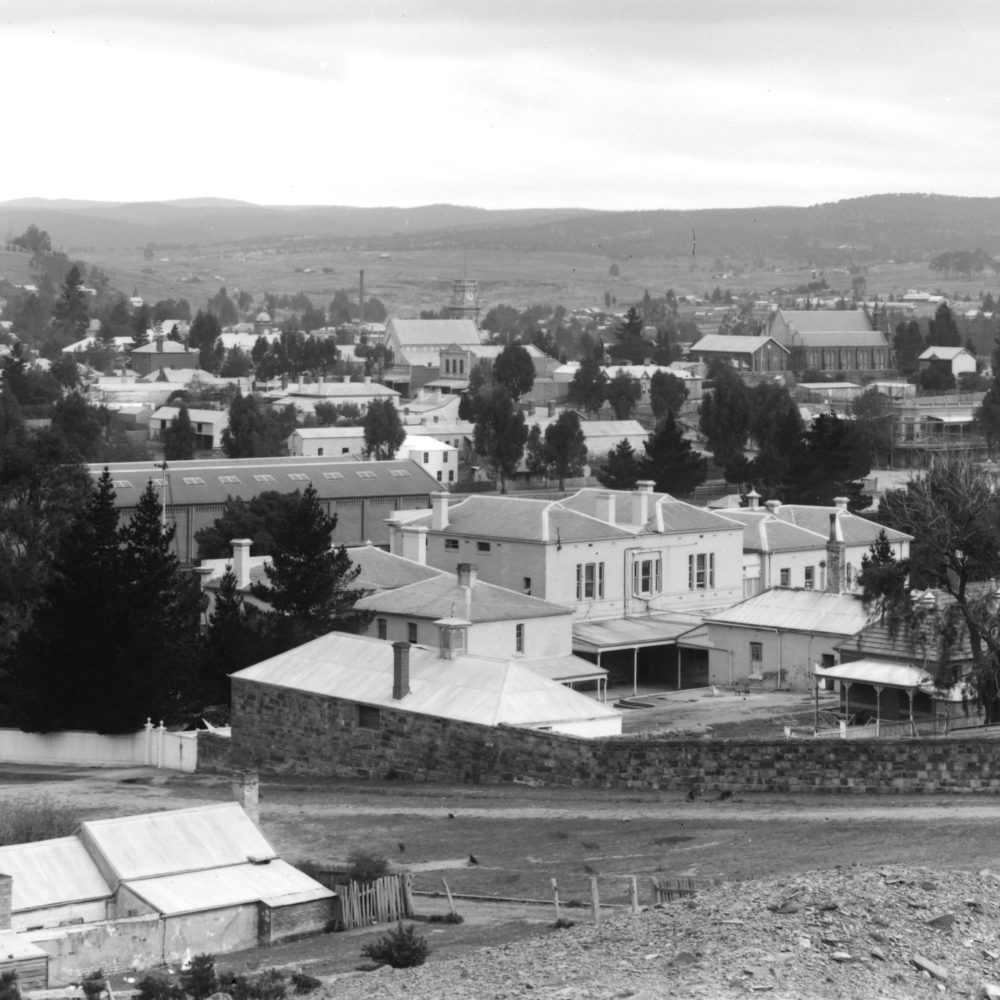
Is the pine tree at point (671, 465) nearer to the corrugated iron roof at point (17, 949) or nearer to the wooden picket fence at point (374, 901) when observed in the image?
the wooden picket fence at point (374, 901)

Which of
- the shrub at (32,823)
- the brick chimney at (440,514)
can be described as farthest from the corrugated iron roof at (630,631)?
the shrub at (32,823)

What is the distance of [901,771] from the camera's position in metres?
28.9

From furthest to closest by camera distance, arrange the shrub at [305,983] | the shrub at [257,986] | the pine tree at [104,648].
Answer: the pine tree at [104,648]
the shrub at [305,983]
the shrub at [257,986]

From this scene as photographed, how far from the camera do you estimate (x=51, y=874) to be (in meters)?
23.8

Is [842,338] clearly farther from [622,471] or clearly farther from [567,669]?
[567,669]

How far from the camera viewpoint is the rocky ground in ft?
55.2

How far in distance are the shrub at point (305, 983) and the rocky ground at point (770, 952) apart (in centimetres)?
11

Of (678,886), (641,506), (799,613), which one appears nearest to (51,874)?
(678,886)

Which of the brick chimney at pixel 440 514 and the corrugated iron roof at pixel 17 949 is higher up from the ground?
the corrugated iron roof at pixel 17 949

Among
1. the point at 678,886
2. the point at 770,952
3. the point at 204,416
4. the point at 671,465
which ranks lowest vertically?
the point at 204,416

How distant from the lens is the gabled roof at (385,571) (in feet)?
171

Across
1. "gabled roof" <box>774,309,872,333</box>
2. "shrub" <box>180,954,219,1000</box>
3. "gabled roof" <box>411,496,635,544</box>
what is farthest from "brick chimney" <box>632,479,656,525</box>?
"gabled roof" <box>774,309,872,333</box>

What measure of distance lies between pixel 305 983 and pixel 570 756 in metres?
12.2

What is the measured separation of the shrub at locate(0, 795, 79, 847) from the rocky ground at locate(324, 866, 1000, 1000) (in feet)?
26.6
